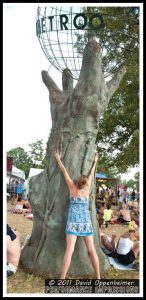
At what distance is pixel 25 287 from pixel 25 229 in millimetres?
5302

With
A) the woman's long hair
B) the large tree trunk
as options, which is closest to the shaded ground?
the large tree trunk

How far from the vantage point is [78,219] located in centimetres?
527

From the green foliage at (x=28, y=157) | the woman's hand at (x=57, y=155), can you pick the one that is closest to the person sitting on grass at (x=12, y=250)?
the woman's hand at (x=57, y=155)

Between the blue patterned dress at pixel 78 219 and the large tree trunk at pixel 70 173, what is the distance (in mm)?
423

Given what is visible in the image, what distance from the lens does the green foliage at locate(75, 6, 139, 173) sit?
7082mm

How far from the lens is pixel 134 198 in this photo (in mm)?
18625

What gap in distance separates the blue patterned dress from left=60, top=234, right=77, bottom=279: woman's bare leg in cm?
9

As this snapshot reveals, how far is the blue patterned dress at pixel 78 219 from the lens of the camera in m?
5.26

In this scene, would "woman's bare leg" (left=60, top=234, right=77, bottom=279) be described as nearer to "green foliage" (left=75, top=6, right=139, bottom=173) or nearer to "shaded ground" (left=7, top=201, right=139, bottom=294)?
"shaded ground" (left=7, top=201, right=139, bottom=294)

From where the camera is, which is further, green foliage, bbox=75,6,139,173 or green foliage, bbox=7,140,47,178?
green foliage, bbox=7,140,47,178

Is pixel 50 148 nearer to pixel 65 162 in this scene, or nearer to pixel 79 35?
pixel 65 162

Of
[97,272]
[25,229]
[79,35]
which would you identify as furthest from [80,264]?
[25,229]

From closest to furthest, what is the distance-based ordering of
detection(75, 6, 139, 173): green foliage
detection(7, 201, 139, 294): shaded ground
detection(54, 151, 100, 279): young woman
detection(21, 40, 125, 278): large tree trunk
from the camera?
1. detection(7, 201, 139, 294): shaded ground
2. detection(54, 151, 100, 279): young woman
3. detection(21, 40, 125, 278): large tree trunk
4. detection(75, 6, 139, 173): green foliage

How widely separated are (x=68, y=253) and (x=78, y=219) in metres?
0.54
